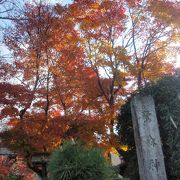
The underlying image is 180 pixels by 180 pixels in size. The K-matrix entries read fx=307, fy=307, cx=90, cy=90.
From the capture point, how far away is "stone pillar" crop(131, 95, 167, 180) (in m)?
7.93

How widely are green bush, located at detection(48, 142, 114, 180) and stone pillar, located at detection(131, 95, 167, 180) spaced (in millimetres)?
1961

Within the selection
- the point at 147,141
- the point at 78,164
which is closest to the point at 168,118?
the point at 147,141

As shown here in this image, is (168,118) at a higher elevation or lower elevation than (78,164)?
higher

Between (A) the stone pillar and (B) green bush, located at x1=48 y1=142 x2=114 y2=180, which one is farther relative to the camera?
(B) green bush, located at x1=48 y1=142 x2=114 y2=180

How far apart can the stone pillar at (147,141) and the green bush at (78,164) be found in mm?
1961

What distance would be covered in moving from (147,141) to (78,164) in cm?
266

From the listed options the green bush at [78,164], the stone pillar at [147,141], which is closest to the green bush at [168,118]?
the stone pillar at [147,141]

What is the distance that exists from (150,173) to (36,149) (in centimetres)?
801

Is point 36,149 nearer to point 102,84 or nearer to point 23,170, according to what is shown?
point 102,84

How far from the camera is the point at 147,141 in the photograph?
26.8 ft

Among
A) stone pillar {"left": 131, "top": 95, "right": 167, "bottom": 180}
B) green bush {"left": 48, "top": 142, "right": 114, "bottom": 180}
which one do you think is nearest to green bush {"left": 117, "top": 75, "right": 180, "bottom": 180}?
stone pillar {"left": 131, "top": 95, "right": 167, "bottom": 180}

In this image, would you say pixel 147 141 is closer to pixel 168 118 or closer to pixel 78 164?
pixel 168 118

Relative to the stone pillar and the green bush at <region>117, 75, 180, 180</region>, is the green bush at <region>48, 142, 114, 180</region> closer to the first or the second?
the green bush at <region>117, 75, 180, 180</region>

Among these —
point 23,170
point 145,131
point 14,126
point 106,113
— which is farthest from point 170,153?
point 23,170
